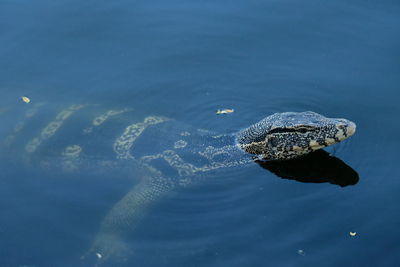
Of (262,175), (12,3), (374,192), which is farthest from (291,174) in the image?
(12,3)

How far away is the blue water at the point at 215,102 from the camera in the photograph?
830 cm

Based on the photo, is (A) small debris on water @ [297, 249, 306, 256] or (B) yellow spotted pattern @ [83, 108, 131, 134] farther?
(B) yellow spotted pattern @ [83, 108, 131, 134]

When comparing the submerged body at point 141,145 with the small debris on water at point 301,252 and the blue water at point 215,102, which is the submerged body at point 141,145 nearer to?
the blue water at point 215,102

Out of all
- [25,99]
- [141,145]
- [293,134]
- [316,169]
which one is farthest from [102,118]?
[316,169]

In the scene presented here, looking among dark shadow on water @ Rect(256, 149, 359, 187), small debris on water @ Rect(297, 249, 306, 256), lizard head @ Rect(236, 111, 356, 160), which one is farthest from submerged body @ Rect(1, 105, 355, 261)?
small debris on water @ Rect(297, 249, 306, 256)

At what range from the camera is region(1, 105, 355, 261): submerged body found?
30.2ft

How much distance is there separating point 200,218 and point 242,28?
5.74m

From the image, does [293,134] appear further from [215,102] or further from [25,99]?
[25,99]

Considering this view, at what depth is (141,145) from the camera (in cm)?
1040

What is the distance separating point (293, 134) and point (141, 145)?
274 centimetres

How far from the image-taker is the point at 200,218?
8727 mm

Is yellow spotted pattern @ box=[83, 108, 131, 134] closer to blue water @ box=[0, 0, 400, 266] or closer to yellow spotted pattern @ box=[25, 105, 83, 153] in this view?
blue water @ box=[0, 0, 400, 266]

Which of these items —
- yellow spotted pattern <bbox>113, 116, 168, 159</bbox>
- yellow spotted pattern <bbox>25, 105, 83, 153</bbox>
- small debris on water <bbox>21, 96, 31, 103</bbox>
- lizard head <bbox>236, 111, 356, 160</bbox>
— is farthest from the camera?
small debris on water <bbox>21, 96, 31, 103</bbox>

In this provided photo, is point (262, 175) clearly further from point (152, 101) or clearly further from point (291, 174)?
point (152, 101)
